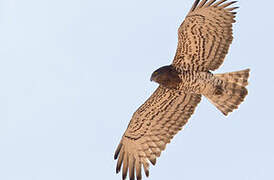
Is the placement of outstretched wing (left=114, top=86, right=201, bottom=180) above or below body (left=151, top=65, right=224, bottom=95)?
below

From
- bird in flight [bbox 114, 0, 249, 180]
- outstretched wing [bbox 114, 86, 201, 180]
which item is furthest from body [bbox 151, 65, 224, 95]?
outstretched wing [bbox 114, 86, 201, 180]

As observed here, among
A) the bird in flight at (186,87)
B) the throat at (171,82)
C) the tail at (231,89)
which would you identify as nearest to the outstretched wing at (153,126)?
the bird in flight at (186,87)

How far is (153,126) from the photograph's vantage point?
44.3 feet

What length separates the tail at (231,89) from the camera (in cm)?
1283

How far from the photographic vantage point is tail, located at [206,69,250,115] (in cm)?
1283

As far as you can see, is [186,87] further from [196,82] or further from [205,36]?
[205,36]

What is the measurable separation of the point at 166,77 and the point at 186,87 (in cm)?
49

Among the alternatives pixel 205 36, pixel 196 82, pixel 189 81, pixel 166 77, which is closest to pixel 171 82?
pixel 166 77

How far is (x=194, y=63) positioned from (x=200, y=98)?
0.85m

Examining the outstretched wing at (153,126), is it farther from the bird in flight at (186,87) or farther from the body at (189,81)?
the body at (189,81)

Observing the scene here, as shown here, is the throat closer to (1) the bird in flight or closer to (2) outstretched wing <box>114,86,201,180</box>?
(1) the bird in flight

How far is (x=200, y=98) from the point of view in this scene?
13258mm

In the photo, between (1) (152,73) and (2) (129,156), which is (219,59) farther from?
(2) (129,156)

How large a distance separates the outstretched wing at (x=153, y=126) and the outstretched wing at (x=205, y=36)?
0.79 m
